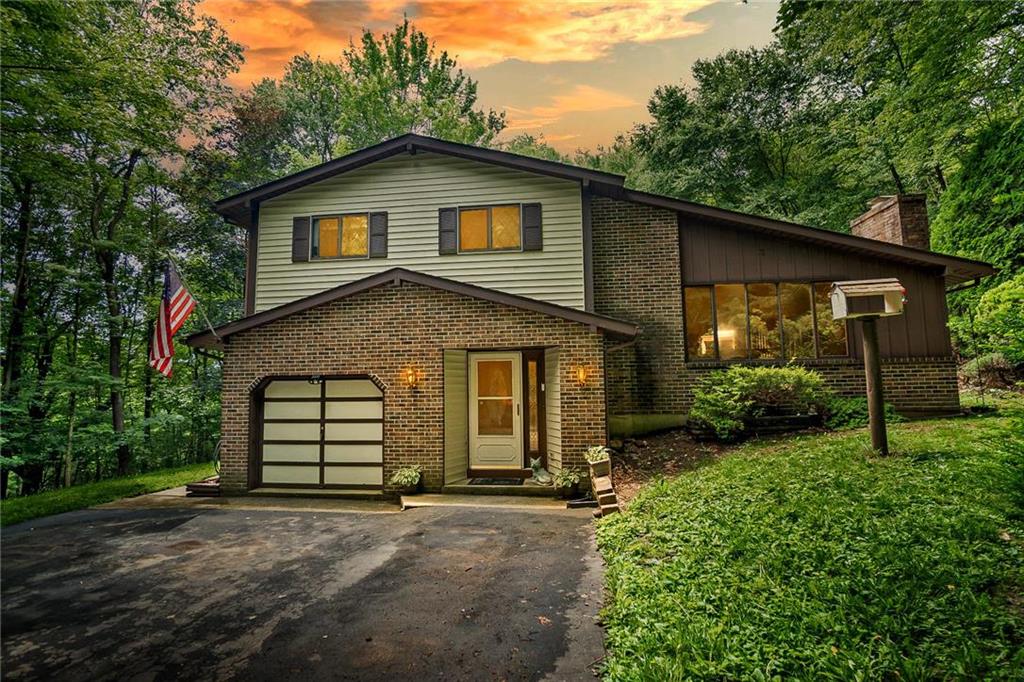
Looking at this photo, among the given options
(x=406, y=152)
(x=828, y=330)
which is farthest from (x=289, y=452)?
(x=828, y=330)

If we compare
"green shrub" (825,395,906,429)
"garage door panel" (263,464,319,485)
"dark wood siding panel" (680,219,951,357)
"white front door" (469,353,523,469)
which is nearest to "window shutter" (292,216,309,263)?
"garage door panel" (263,464,319,485)

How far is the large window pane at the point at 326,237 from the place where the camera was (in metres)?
10.8

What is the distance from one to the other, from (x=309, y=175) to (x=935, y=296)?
14422 millimetres

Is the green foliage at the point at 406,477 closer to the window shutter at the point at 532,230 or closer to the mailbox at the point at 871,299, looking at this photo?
the window shutter at the point at 532,230

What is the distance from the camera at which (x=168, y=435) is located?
14.8m

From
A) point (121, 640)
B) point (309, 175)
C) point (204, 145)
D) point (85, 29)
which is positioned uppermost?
point (204, 145)

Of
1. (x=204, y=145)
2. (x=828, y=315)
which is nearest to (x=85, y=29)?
(x=204, y=145)

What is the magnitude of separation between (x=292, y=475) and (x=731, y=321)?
33.0 ft

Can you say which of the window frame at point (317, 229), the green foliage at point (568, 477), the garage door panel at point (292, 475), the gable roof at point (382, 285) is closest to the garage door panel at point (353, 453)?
the garage door panel at point (292, 475)

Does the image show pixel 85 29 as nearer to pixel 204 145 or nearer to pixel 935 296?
pixel 204 145

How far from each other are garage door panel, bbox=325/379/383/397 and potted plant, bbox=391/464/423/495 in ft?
5.46

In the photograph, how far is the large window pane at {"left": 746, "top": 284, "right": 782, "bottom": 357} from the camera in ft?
33.6

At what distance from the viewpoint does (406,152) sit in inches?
420

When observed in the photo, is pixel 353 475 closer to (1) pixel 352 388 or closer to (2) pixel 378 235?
(1) pixel 352 388
